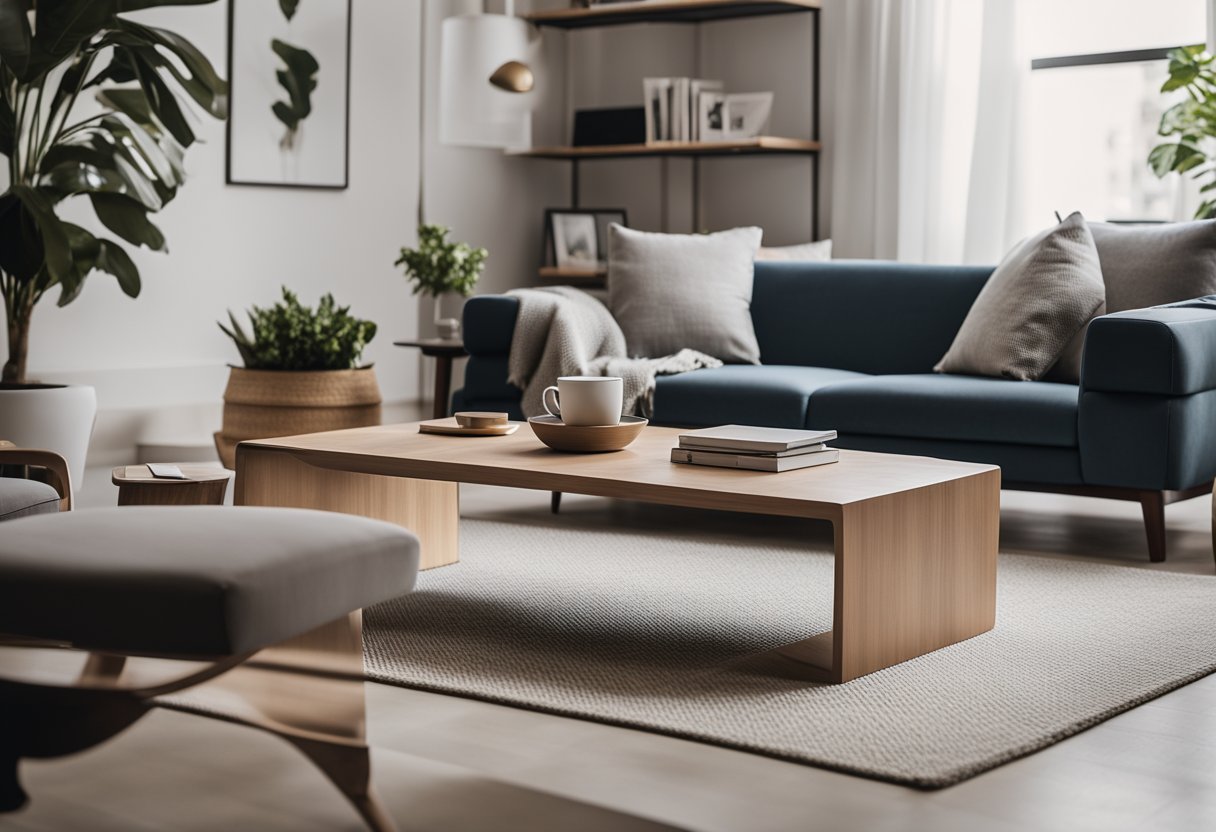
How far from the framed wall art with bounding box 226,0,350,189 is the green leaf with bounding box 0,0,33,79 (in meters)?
1.61

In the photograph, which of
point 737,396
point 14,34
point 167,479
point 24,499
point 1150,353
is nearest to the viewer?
point 24,499

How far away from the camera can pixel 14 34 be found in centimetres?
400

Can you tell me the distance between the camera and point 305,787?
2.02 meters

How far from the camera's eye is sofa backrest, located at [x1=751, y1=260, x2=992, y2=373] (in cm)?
457

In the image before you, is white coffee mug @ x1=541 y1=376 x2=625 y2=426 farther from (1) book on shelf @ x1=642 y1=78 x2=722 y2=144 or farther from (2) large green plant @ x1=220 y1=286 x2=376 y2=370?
(1) book on shelf @ x1=642 y1=78 x2=722 y2=144

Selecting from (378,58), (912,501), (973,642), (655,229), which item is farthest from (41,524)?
(655,229)

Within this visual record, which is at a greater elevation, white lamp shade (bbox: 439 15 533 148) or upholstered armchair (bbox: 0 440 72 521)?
white lamp shade (bbox: 439 15 533 148)

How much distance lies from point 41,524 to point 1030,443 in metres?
2.57

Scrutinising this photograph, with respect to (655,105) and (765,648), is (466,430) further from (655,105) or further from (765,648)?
(655,105)

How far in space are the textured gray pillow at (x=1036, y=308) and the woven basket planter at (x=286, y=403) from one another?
6.43ft

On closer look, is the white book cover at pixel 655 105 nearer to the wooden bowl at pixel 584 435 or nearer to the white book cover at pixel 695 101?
the white book cover at pixel 695 101

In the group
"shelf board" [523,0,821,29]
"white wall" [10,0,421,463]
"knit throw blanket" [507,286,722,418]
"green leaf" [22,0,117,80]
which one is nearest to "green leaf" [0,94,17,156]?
"green leaf" [22,0,117,80]

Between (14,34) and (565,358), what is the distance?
5.66 ft

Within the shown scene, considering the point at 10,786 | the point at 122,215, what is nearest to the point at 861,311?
the point at 122,215
